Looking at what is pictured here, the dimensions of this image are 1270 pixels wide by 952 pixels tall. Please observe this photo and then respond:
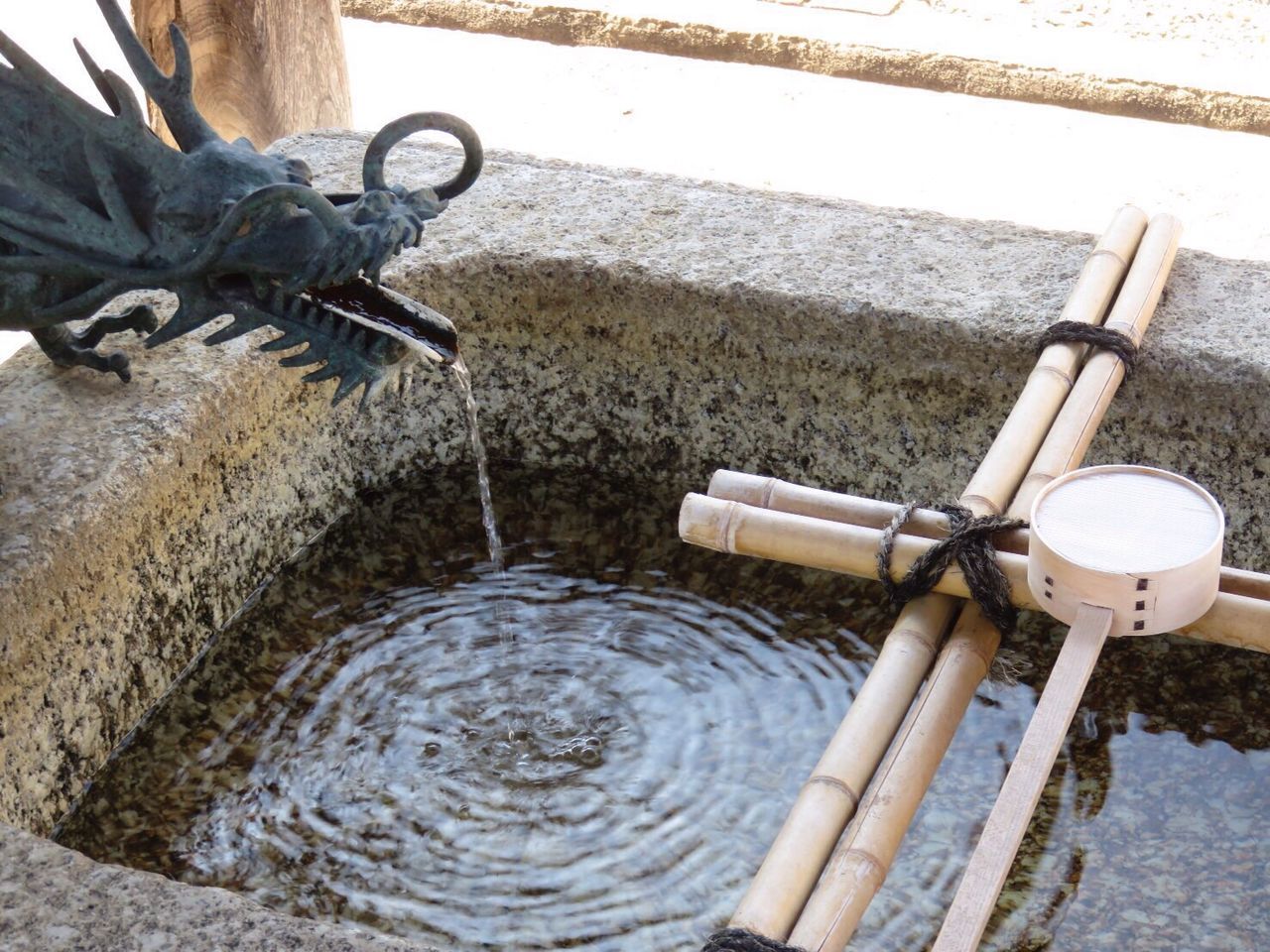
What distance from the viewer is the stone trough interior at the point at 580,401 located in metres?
2.37

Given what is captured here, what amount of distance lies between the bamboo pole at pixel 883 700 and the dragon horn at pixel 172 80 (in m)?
1.25

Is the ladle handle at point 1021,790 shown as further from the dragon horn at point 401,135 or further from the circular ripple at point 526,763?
the dragon horn at point 401,135

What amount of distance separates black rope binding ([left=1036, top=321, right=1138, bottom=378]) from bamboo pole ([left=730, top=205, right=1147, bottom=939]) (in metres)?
0.02

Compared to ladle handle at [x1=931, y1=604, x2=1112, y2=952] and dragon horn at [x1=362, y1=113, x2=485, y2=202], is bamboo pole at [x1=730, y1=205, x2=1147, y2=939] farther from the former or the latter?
dragon horn at [x1=362, y1=113, x2=485, y2=202]

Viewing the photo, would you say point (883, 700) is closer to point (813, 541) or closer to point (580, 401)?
point (813, 541)

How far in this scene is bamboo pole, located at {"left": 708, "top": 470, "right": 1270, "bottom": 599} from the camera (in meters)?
2.14

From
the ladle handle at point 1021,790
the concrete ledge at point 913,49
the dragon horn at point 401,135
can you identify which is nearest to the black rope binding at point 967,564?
the ladle handle at point 1021,790

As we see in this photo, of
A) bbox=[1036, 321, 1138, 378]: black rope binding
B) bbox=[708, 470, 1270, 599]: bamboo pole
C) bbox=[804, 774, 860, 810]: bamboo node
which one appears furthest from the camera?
bbox=[1036, 321, 1138, 378]: black rope binding

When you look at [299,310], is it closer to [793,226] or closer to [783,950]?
[783,950]

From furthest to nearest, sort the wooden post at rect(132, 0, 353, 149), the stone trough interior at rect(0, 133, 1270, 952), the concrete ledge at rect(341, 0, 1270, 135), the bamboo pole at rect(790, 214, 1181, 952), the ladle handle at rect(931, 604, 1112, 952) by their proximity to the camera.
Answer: the concrete ledge at rect(341, 0, 1270, 135) → the wooden post at rect(132, 0, 353, 149) → the stone trough interior at rect(0, 133, 1270, 952) → the bamboo pole at rect(790, 214, 1181, 952) → the ladle handle at rect(931, 604, 1112, 952)

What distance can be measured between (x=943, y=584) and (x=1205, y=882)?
626 millimetres

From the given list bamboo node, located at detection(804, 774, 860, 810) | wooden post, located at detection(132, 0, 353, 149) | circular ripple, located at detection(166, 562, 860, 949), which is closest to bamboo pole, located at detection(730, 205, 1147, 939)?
bamboo node, located at detection(804, 774, 860, 810)

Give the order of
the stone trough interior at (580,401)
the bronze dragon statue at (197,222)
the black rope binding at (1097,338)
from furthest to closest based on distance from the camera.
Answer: the black rope binding at (1097,338), the stone trough interior at (580,401), the bronze dragon statue at (197,222)

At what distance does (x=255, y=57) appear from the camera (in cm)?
432
